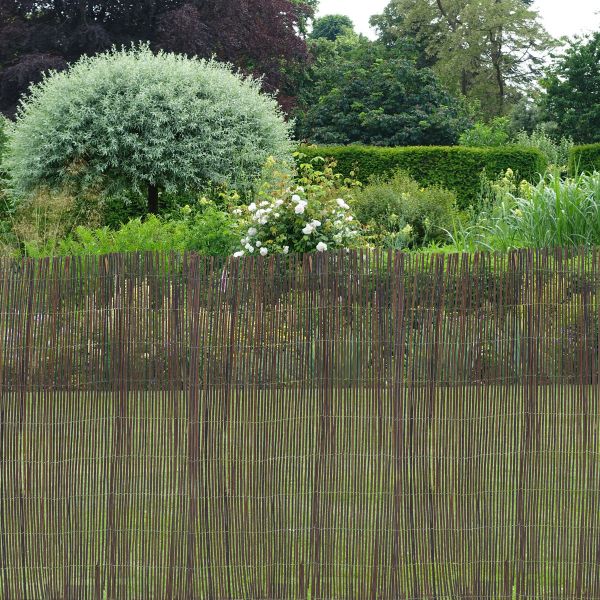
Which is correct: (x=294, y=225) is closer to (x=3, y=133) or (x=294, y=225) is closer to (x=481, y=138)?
(x=3, y=133)

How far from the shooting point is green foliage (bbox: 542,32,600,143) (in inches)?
1066

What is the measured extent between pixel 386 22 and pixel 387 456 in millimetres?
34167

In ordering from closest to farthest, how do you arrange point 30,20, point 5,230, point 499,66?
point 5,230 < point 30,20 < point 499,66

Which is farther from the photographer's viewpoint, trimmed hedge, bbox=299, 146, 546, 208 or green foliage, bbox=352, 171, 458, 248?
trimmed hedge, bbox=299, 146, 546, 208

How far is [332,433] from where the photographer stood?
13.4 ft

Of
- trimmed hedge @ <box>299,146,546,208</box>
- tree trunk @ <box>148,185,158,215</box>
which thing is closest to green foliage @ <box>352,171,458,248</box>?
tree trunk @ <box>148,185,158,215</box>

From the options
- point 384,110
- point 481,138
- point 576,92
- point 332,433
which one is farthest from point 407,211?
point 576,92

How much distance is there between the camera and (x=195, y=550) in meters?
4.13

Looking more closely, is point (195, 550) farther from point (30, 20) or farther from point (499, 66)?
point (499, 66)

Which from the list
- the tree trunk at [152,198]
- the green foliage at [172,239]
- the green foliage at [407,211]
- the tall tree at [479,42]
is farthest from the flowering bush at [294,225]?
the tall tree at [479,42]

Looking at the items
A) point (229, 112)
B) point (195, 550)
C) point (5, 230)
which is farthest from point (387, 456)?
point (5, 230)

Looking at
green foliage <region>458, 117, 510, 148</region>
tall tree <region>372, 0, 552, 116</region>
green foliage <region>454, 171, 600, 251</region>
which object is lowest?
A: green foliage <region>454, 171, 600, 251</region>

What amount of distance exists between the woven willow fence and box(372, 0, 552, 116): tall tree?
96.2ft

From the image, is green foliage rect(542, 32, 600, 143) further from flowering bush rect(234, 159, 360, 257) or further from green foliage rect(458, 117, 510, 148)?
flowering bush rect(234, 159, 360, 257)
